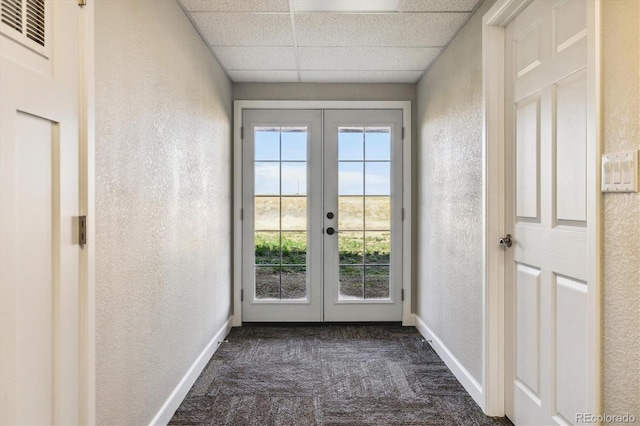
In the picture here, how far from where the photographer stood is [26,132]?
1069 millimetres

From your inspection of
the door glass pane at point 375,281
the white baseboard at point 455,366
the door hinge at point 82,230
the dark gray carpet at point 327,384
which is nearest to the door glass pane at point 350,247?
the door glass pane at point 375,281

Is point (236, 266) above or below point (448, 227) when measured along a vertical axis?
below

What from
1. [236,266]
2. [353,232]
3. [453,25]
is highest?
[453,25]

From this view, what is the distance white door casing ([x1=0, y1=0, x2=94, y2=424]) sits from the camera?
101cm

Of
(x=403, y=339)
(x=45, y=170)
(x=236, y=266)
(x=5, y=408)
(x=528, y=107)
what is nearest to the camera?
(x=5, y=408)

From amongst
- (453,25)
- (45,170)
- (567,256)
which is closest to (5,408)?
(45,170)

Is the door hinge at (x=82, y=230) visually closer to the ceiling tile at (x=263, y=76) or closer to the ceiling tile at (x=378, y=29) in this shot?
the ceiling tile at (x=378, y=29)

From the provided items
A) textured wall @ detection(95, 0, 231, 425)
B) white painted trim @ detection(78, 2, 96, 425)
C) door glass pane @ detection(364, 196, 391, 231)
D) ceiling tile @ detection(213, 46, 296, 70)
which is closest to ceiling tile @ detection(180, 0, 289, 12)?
textured wall @ detection(95, 0, 231, 425)

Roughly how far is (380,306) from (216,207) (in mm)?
1755

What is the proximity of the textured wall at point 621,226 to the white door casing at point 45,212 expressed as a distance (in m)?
1.60

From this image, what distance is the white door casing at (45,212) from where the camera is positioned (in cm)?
101

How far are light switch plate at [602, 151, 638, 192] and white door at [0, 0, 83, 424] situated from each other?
160 centimetres

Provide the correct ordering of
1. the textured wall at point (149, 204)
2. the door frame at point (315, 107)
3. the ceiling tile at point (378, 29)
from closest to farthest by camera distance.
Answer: the textured wall at point (149, 204) → the ceiling tile at point (378, 29) → the door frame at point (315, 107)

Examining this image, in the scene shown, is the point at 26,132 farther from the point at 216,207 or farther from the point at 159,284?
the point at 216,207
